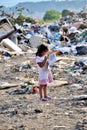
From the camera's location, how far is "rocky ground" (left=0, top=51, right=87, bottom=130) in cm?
552

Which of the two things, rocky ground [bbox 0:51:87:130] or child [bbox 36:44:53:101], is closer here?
rocky ground [bbox 0:51:87:130]

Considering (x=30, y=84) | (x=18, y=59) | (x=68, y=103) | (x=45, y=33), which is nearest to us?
(x=68, y=103)

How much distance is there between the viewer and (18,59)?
13.2 m

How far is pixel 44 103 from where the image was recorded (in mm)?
6668

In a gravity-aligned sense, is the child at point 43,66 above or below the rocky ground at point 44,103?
above

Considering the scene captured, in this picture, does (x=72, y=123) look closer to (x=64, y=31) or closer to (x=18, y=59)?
(x=18, y=59)

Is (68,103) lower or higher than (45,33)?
lower

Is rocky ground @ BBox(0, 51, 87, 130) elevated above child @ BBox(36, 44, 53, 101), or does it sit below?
below

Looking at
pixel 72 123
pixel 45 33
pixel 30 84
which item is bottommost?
pixel 72 123

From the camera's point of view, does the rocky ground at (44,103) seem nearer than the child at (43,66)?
Yes

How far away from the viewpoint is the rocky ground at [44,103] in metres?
5.52

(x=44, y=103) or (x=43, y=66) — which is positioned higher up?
(x=43, y=66)

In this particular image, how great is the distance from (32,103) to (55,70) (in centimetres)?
389

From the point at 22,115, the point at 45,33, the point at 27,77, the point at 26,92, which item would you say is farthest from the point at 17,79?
the point at 45,33
